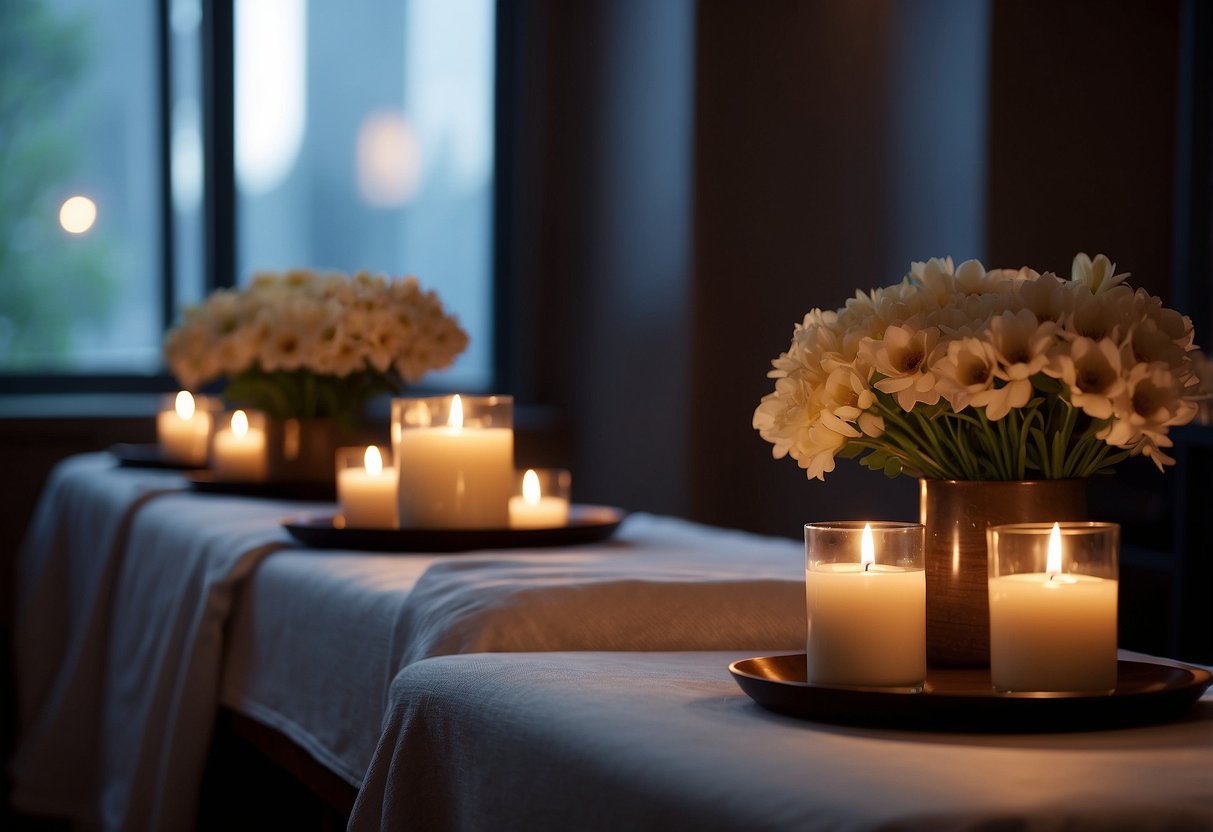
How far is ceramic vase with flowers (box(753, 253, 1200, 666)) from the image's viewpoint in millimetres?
820

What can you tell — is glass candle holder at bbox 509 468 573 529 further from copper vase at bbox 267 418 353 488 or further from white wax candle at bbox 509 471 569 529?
copper vase at bbox 267 418 353 488

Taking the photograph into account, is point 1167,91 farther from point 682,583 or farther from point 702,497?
point 682,583

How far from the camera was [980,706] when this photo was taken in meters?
0.73

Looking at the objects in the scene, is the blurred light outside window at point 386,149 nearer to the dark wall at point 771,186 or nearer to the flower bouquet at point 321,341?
the dark wall at point 771,186

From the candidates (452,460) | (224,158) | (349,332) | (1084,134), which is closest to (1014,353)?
(452,460)

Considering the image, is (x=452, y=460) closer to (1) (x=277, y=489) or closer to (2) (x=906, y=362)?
(1) (x=277, y=489)

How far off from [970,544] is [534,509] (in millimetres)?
853

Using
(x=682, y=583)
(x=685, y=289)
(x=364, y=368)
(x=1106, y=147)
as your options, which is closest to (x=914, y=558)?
(x=682, y=583)

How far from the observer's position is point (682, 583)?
1.16 meters

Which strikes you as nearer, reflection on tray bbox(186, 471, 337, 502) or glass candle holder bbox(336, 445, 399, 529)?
glass candle holder bbox(336, 445, 399, 529)

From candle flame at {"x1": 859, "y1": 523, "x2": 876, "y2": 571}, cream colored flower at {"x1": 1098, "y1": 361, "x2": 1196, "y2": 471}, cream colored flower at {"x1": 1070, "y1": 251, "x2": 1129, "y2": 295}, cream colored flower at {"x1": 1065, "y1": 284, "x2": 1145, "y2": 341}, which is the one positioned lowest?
candle flame at {"x1": 859, "y1": 523, "x2": 876, "y2": 571}

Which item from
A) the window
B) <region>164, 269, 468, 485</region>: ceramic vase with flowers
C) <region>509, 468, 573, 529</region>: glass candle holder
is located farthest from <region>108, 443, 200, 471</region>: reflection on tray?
the window

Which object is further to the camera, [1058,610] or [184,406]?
[184,406]

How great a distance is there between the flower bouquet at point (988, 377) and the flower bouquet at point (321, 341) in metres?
Answer: 1.18
